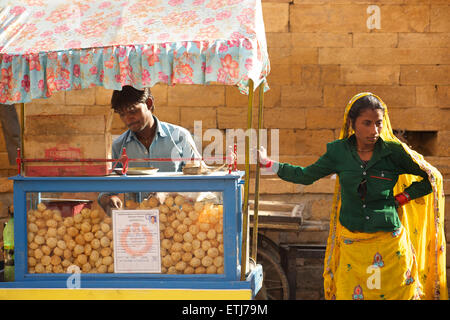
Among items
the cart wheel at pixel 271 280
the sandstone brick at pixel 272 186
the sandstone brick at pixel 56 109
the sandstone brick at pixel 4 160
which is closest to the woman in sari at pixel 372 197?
the cart wheel at pixel 271 280

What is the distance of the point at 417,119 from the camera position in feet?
21.6

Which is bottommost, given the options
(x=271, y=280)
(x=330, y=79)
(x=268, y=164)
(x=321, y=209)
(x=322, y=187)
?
(x=271, y=280)

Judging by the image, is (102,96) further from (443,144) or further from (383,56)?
(443,144)

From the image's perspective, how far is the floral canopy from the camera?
3080mm

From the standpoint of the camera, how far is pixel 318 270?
643 cm

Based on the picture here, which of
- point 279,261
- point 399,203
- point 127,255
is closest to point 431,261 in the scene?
point 399,203

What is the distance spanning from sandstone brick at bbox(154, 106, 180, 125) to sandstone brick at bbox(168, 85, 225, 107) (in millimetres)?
56

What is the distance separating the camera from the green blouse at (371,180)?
3.77m

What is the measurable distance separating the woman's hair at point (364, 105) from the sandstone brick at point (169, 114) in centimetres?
303

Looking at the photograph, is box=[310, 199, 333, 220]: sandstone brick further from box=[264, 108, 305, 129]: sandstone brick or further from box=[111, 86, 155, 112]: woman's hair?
box=[111, 86, 155, 112]: woman's hair

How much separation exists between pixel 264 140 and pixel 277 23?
1315mm

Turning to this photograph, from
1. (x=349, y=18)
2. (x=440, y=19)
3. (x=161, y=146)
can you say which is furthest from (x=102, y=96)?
(x=440, y=19)

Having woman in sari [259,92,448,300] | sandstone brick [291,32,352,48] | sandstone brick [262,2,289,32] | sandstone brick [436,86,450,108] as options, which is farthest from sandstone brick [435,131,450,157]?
woman in sari [259,92,448,300]

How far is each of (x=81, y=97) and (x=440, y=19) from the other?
410 cm
